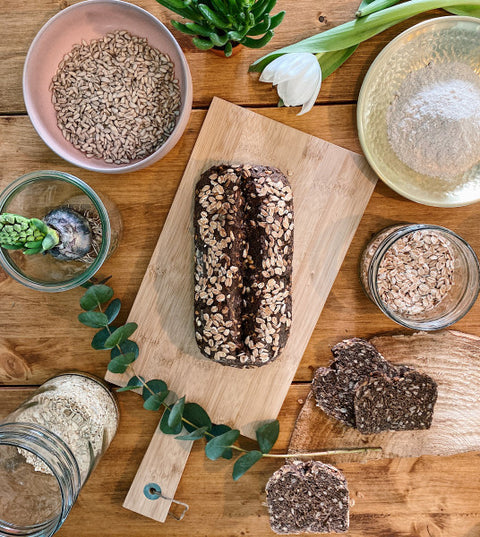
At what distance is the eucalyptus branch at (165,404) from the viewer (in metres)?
1.18

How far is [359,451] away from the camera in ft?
4.19

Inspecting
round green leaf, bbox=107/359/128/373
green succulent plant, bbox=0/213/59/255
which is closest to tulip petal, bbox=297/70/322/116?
green succulent plant, bbox=0/213/59/255

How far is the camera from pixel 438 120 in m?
1.13

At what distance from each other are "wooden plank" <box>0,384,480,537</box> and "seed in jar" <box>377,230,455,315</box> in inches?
17.9

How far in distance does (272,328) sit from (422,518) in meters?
0.71

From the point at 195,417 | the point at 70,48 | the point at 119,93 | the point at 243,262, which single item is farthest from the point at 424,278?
the point at 70,48

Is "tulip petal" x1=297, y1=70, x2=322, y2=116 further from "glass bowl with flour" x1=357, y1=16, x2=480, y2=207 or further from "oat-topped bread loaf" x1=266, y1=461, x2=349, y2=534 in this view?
"oat-topped bread loaf" x1=266, y1=461, x2=349, y2=534

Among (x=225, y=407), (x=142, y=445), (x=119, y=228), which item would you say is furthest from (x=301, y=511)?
(x=119, y=228)

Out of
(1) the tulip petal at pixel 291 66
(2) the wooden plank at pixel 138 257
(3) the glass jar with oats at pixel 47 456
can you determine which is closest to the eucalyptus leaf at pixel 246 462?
(2) the wooden plank at pixel 138 257

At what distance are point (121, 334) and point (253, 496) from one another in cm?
59

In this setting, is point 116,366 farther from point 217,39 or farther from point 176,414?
point 217,39

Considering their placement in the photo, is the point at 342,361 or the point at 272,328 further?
the point at 342,361

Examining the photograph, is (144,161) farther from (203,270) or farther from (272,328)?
(272,328)

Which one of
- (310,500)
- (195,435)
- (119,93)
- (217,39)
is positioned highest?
(217,39)
